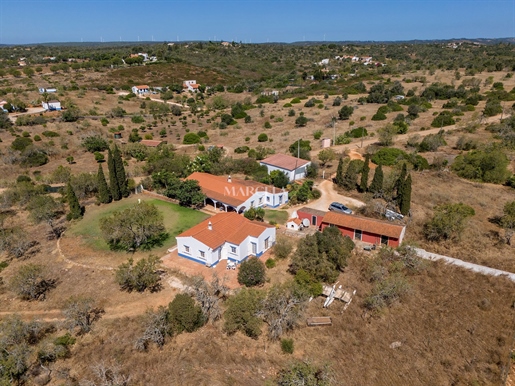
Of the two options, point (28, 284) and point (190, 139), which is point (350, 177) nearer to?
point (28, 284)

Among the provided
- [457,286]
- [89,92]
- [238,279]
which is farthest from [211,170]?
[89,92]

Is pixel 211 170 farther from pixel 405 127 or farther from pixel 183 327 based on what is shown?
pixel 405 127

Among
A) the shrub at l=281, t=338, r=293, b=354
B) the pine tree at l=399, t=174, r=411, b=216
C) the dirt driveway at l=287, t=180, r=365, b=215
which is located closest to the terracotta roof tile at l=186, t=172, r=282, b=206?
the dirt driveway at l=287, t=180, r=365, b=215

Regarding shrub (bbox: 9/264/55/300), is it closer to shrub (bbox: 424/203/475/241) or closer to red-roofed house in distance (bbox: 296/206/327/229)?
red-roofed house in distance (bbox: 296/206/327/229)

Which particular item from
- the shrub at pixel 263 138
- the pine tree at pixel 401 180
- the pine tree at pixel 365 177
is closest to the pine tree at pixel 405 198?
the pine tree at pixel 401 180

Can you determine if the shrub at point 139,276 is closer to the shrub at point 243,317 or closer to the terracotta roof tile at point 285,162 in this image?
the shrub at point 243,317

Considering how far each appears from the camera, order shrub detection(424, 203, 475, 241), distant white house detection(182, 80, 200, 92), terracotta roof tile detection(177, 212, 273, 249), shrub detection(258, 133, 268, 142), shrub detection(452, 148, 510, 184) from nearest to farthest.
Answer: terracotta roof tile detection(177, 212, 273, 249) → shrub detection(424, 203, 475, 241) → shrub detection(452, 148, 510, 184) → shrub detection(258, 133, 268, 142) → distant white house detection(182, 80, 200, 92)
